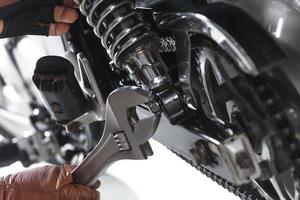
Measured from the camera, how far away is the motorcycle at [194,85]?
0.66 metres

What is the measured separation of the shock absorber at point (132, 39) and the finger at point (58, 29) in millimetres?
192

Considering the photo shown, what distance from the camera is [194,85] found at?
0.79 meters

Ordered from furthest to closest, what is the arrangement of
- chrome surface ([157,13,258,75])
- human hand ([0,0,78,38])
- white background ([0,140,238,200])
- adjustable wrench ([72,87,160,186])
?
white background ([0,140,238,200])
human hand ([0,0,78,38])
adjustable wrench ([72,87,160,186])
chrome surface ([157,13,258,75])

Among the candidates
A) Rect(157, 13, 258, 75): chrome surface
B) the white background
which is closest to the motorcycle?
Rect(157, 13, 258, 75): chrome surface

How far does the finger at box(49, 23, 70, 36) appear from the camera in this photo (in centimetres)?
99

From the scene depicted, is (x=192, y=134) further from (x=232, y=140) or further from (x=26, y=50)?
(x=26, y=50)

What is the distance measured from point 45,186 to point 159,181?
46cm

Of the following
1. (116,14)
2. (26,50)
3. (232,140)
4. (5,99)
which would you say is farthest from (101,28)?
(5,99)

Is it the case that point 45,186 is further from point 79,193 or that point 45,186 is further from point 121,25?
point 121,25

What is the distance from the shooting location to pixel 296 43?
26.8 inches

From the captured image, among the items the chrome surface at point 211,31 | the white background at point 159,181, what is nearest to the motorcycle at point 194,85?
the chrome surface at point 211,31

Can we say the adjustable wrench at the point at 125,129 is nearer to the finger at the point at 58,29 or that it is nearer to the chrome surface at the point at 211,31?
the chrome surface at the point at 211,31

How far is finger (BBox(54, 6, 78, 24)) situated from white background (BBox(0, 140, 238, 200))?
528mm

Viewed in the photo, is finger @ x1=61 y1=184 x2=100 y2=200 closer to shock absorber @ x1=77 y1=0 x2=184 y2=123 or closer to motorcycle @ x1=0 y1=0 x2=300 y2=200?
motorcycle @ x1=0 y1=0 x2=300 y2=200
